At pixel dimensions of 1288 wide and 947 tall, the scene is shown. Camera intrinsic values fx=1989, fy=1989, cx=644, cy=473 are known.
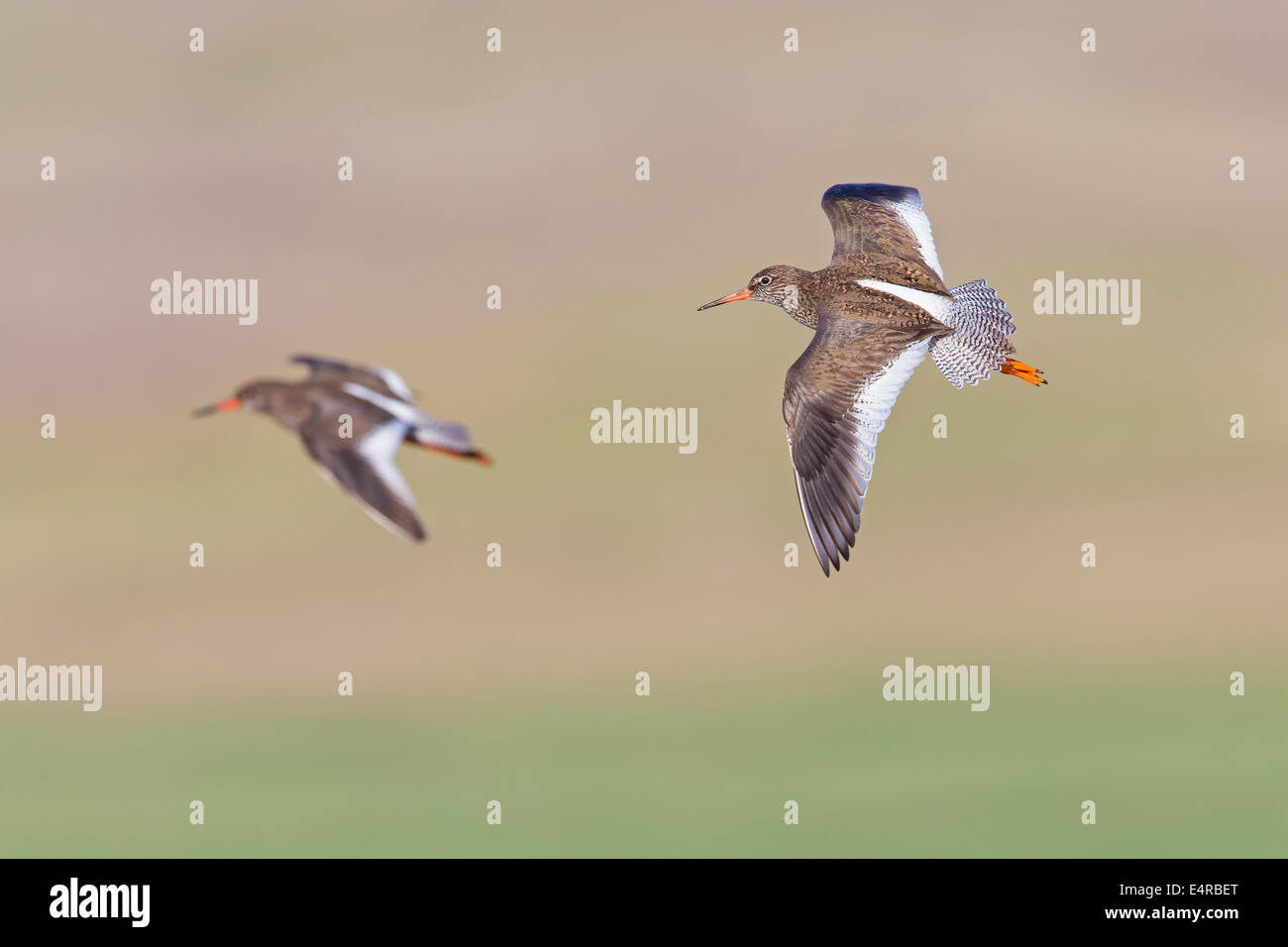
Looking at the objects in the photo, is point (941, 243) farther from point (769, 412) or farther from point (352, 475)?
point (352, 475)

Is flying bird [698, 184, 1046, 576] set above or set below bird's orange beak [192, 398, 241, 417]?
above

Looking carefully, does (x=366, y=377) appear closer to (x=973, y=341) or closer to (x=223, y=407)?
(x=223, y=407)

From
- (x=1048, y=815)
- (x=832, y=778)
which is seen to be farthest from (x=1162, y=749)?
(x=832, y=778)

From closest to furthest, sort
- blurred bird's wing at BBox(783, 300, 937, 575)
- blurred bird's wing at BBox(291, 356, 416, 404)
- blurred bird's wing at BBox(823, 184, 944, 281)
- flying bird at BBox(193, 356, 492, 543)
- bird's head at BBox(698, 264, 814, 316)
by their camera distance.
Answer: flying bird at BBox(193, 356, 492, 543)
blurred bird's wing at BBox(291, 356, 416, 404)
blurred bird's wing at BBox(783, 300, 937, 575)
bird's head at BBox(698, 264, 814, 316)
blurred bird's wing at BBox(823, 184, 944, 281)

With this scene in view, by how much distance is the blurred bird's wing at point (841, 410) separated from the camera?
1406 cm

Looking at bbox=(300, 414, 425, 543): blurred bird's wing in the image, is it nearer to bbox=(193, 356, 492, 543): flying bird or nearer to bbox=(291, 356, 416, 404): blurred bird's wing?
bbox=(193, 356, 492, 543): flying bird

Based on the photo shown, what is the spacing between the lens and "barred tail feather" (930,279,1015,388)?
49.4 ft

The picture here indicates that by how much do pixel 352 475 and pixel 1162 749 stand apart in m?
50.2

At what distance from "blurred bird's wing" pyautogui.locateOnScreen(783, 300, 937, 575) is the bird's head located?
1.12 meters

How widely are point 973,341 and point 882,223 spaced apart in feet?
6.11

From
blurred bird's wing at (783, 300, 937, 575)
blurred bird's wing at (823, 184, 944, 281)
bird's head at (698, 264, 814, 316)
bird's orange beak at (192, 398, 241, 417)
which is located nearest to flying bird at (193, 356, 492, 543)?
bird's orange beak at (192, 398, 241, 417)

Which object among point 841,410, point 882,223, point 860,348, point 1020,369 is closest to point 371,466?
point 841,410

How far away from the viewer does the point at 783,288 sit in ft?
52.6

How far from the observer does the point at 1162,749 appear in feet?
186
